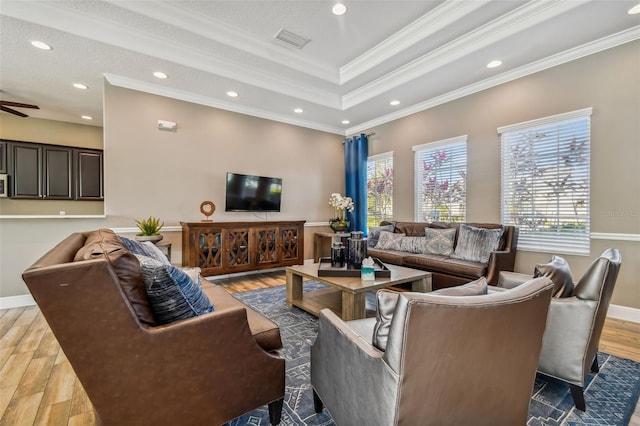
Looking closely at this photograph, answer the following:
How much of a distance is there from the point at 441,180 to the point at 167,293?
413 cm

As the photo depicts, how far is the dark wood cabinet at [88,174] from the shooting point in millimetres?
5215

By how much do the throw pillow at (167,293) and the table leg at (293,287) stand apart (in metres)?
1.77

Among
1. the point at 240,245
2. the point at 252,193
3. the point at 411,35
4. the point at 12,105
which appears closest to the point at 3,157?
the point at 12,105

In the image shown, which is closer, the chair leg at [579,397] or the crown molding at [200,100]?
the chair leg at [579,397]

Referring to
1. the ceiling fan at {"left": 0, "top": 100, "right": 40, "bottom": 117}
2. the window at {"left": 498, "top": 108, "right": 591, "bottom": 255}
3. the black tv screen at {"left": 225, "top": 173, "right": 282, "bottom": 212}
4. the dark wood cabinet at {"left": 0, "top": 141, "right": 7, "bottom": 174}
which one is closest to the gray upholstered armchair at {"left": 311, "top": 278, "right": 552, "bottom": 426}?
the window at {"left": 498, "top": 108, "right": 591, "bottom": 255}

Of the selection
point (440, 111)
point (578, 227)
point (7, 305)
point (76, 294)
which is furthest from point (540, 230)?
point (7, 305)

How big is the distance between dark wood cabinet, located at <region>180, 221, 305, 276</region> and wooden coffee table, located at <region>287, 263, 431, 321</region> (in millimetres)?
1480

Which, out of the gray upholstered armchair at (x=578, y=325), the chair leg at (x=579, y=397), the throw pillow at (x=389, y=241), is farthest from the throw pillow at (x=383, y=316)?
the throw pillow at (x=389, y=241)

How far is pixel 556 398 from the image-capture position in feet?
5.20

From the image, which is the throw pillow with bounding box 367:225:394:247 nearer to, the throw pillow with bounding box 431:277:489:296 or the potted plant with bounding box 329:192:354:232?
the potted plant with bounding box 329:192:354:232

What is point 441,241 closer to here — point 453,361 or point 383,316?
point 383,316

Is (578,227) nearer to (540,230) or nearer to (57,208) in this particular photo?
(540,230)

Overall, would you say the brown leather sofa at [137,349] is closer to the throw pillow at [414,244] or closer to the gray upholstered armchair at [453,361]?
the gray upholstered armchair at [453,361]

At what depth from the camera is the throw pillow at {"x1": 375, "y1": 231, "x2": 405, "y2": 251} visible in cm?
413
